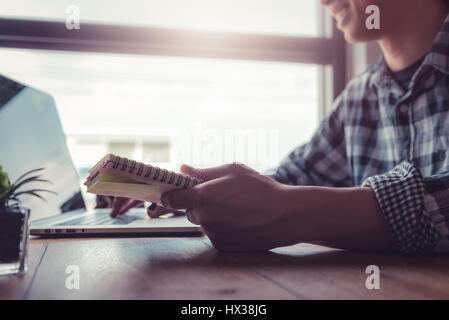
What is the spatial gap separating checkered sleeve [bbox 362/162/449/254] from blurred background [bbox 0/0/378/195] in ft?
3.37

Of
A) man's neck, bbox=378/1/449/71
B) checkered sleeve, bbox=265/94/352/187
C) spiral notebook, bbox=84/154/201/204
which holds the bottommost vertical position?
checkered sleeve, bbox=265/94/352/187

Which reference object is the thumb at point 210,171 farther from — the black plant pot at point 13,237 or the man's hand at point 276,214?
the black plant pot at point 13,237

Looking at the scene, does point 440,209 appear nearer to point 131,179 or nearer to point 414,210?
point 414,210

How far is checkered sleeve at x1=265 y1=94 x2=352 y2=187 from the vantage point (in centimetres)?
115

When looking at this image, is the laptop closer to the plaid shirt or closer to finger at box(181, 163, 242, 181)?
finger at box(181, 163, 242, 181)

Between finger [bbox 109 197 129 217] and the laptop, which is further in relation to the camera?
finger [bbox 109 197 129 217]

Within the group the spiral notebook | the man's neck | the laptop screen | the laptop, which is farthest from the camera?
the man's neck

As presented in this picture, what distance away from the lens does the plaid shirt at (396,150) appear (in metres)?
0.53

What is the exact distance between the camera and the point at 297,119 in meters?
1.63

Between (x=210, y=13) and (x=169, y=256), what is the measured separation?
4.02 feet

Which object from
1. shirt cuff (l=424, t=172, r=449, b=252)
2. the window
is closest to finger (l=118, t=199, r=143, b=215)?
the window

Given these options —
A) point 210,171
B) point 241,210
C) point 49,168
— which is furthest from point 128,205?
point 241,210

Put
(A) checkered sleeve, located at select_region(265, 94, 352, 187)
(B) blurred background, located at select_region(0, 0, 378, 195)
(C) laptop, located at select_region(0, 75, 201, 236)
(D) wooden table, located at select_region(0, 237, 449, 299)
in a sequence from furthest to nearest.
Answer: (B) blurred background, located at select_region(0, 0, 378, 195), (A) checkered sleeve, located at select_region(265, 94, 352, 187), (C) laptop, located at select_region(0, 75, 201, 236), (D) wooden table, located at select_region(0, 237, 449, 299)

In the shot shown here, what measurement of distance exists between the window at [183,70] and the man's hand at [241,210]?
100 centimetres
